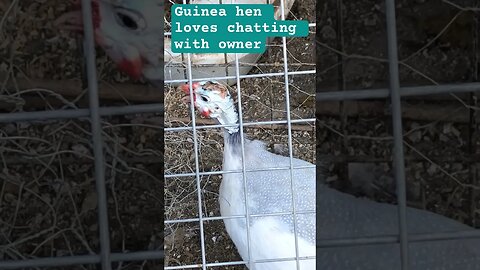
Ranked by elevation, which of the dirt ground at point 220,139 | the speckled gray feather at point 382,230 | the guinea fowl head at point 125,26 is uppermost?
the guinea fowl head at point 125,26

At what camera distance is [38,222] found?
0.95m

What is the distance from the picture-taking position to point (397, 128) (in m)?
0.96

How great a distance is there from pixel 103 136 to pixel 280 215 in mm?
277

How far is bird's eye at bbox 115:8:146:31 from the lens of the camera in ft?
2.98

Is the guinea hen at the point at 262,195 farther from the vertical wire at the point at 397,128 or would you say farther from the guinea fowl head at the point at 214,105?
the vertical wire at the point at 397,128

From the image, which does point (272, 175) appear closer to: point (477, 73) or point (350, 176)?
point (350, 176)

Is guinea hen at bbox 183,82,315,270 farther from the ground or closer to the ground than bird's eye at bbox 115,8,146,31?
closer to the ground

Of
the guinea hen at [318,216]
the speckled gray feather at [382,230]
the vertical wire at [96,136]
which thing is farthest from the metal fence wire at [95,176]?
the speckled gray feather at [382,230]

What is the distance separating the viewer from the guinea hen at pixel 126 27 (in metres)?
0.91

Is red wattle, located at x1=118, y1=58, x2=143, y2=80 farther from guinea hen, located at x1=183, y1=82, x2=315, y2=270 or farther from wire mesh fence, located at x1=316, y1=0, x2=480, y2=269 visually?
wire mesh fence, located at x1=316, y1=0, x2=480, y2=269

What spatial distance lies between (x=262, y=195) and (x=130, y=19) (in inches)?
12.3

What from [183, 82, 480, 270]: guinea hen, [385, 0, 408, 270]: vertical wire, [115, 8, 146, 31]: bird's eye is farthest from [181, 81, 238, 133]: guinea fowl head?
[385, 0, 408, 270]: vertical wire

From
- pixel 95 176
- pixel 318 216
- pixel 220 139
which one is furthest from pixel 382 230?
pixel 95 176

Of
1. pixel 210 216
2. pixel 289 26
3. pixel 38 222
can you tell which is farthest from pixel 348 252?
pixel 38 222
